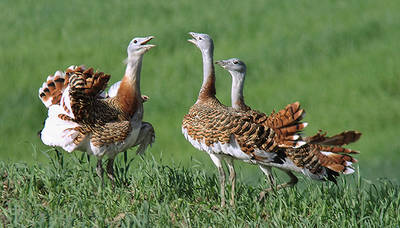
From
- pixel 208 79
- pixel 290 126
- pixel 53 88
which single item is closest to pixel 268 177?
pixel 290 126

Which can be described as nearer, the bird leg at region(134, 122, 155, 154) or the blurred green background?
the bird leg at region(134, 122, 155, 154)

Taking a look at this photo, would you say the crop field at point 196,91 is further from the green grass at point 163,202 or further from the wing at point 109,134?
the wing at point 109,134

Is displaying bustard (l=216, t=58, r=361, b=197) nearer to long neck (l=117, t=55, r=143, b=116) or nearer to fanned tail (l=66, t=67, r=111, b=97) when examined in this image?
long neck (l=117, t=55, r=143, b=116)

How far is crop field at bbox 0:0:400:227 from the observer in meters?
5.07

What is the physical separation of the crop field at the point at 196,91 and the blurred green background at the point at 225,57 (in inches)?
1.1

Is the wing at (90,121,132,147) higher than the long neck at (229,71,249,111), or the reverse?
the long neck at (229,71,249,111)

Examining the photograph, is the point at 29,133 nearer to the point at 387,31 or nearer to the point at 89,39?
the point at 89,39

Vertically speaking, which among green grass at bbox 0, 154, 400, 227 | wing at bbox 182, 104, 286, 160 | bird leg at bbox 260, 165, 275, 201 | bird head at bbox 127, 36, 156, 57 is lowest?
green grass at bbox 0, 154, 400, 227

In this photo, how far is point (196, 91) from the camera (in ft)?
38.8

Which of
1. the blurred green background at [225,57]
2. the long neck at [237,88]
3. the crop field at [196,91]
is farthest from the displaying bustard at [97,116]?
the blurred green background at [225,57]

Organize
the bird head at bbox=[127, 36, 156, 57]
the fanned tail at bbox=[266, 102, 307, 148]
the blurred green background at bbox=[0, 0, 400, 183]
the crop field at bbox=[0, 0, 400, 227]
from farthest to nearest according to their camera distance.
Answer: the blurred green background at bbox=[0, 0, 400, 183]
the bird head at bbox=[127, 36, 156, 57]
the crop field at bbox=[0, 0, 400, 227]
the fanned tail at bbox=[266, 102, 307, 148]

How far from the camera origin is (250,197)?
17.8 feet

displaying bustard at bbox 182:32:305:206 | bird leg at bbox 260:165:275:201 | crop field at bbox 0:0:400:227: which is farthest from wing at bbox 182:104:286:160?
crop field at bbox 0:0:400:227

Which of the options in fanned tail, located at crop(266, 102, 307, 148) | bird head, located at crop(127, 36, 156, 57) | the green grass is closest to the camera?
the green grass
